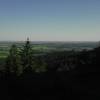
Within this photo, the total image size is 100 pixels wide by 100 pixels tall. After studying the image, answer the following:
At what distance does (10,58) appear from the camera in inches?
2062

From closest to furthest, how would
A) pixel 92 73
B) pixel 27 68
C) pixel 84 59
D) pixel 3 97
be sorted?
pixel 3 97, pixel 92 73, pixel 27 68, pixel 84 59

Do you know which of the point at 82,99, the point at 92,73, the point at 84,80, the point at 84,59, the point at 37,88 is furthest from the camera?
the point at 84,59

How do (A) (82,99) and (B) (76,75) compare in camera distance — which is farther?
(B) (76,75)

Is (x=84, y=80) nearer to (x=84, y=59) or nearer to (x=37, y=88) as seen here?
(x=37, y=88)

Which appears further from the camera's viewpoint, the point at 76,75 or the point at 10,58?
the point at 10,58

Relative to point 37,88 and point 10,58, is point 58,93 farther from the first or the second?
point 10,58

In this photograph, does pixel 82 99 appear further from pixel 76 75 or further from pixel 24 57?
pixel 24 57

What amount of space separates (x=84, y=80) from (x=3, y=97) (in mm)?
14072

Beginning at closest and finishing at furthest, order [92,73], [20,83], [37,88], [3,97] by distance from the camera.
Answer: [3,97]
[37,88]
[20,83]
[92,73]

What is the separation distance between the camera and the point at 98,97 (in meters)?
22.4

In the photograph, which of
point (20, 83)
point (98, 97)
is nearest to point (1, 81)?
point (20, 83)

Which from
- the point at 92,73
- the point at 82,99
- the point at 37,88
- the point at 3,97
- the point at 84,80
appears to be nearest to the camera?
the point at 82,99

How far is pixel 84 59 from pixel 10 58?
2034 cm

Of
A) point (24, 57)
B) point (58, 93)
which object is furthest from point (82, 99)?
point (24, 57)
